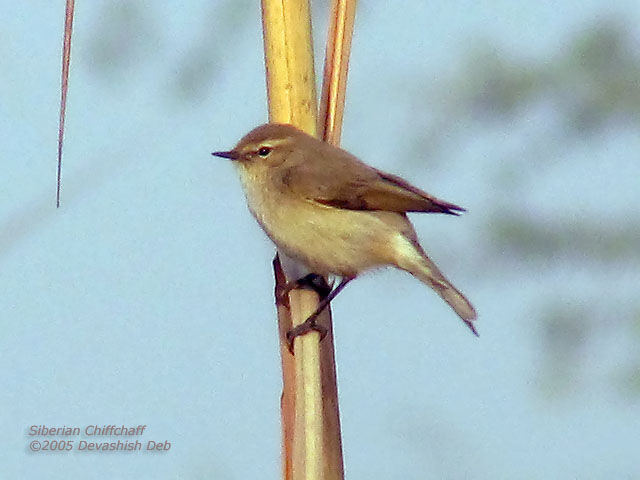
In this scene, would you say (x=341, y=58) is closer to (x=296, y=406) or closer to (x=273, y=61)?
(x=273, y=61)

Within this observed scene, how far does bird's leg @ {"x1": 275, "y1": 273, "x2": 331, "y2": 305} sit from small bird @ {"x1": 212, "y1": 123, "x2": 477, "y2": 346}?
3 centimetres

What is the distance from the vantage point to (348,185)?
82.2 inches

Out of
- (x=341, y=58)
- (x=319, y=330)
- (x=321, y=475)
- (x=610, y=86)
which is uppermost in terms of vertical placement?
(x=610, y=86)

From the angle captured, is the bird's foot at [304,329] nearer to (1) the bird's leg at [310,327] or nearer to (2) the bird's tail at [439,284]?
(1) the bird's leg at [310,327]

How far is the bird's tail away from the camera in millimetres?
1924

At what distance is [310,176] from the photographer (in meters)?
2.10

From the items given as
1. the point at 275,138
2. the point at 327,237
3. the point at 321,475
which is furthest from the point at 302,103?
the point at 321,475

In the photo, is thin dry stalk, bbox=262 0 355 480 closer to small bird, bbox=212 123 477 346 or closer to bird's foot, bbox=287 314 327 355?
bird's foot, bbox=287 314 327 355

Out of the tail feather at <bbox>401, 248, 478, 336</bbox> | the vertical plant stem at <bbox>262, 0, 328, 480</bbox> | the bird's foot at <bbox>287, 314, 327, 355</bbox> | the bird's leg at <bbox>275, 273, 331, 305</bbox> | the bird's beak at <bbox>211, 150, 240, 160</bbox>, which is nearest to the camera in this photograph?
the vertical plant stem at <bbox>262, 0, 328, 480</bbox>

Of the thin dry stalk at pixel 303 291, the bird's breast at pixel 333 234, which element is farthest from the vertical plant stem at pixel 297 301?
the bird's breast at pixel 333 234

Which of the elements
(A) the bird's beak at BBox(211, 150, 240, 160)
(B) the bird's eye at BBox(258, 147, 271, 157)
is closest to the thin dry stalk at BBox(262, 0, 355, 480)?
(B) the bird's eye at BBox(258, 147, 271, 157)

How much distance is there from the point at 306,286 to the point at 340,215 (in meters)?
0.28

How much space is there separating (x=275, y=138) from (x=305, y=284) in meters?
0.31

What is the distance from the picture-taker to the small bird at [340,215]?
2033 mm
